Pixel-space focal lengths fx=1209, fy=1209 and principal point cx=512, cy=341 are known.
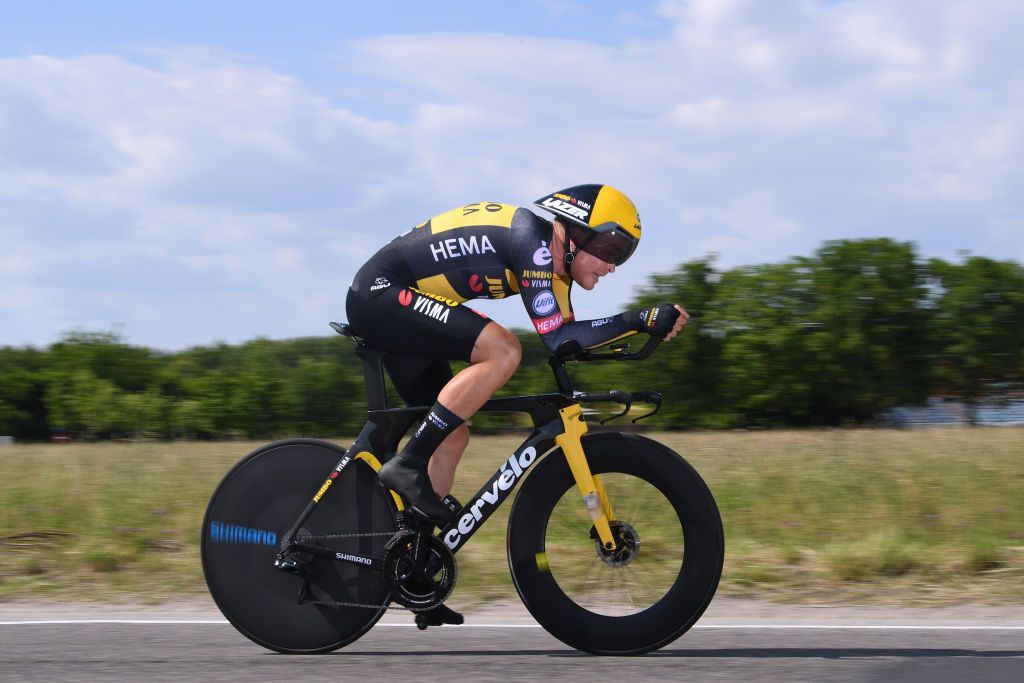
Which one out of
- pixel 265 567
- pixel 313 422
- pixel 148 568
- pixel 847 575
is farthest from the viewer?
pixel 313 422

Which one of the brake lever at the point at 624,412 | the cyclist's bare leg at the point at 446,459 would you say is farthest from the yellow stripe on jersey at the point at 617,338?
the cyclist's bare leg at the point at 446,459

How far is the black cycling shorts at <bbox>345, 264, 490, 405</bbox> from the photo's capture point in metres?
4.91

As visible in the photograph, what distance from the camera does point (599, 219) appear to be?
15.7ft

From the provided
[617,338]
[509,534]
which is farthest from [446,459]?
[617,338]

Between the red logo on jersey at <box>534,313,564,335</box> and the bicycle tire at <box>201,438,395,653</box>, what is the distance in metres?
1.00

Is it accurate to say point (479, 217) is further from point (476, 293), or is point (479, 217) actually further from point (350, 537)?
point (350, 537)

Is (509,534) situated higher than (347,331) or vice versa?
(347,331)

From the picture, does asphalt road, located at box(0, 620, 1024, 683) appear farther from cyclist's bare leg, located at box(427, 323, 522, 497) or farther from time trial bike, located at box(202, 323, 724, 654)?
cyclist's bare leg, located at box(427, 323, 522, 497)

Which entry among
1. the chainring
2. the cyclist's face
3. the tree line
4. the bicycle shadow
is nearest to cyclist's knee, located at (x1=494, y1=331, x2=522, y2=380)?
the cyclist's face

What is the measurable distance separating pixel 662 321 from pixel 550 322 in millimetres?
440

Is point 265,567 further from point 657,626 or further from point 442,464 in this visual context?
point 657,626

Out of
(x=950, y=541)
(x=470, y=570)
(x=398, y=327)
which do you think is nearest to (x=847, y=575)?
(x=950, y=541)

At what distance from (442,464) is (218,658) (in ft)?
3.96

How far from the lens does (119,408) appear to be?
37.9m
